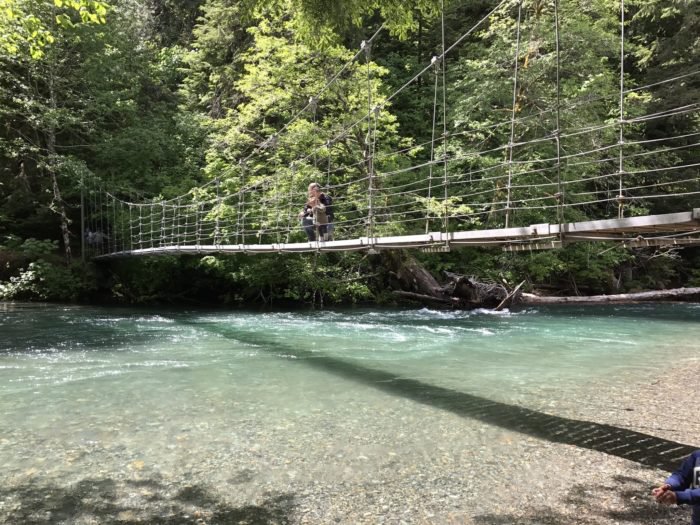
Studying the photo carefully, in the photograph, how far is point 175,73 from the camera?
16.4 meters

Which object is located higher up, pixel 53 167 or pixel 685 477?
pixel 53 167

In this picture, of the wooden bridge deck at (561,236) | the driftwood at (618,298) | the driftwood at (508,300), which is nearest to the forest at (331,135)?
the driftwood at (618,298)

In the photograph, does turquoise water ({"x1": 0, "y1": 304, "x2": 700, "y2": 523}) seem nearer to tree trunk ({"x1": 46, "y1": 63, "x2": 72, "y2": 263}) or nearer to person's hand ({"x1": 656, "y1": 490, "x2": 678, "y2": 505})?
person's hand ({"x1": 656, "y1": 490, "x2": 678, "y2": 505})

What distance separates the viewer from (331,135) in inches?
402

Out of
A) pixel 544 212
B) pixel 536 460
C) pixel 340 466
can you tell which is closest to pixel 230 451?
pixel 340 466

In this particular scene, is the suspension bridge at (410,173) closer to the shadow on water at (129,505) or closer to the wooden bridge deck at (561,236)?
the wooden bridge deck at (561,236)

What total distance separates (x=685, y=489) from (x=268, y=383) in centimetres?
320

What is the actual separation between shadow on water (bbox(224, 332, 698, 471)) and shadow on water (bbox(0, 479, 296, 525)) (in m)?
1.65

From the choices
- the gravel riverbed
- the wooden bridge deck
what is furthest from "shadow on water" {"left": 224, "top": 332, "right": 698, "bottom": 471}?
the wooden bridge deck

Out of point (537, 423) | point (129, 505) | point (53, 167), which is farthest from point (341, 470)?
point (53, 167)

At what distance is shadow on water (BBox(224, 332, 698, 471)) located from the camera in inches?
116

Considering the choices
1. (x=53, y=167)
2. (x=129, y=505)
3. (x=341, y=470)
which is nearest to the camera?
(x=129, y=505)

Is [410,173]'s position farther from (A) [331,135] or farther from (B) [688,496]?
(B) [688,496]

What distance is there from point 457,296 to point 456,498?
8316mm
